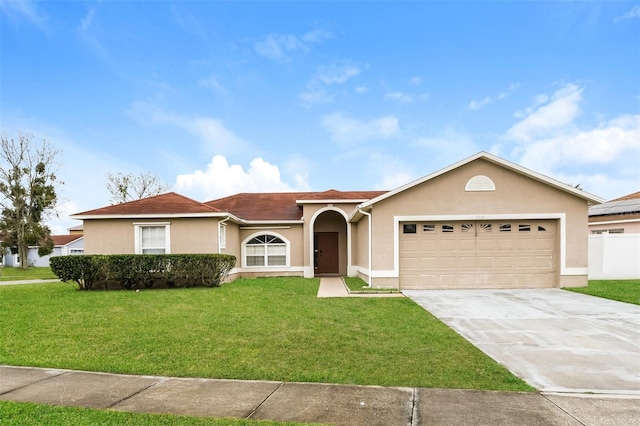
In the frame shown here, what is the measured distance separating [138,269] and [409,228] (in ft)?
34.1

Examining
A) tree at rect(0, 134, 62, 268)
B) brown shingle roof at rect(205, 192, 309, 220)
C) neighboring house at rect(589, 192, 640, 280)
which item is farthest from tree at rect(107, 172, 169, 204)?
neighboring house at rect(589, 192, 640, 280)

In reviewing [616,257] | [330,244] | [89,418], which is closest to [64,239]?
[330,244]

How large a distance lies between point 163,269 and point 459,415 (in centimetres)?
1306

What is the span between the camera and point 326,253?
20797 mm

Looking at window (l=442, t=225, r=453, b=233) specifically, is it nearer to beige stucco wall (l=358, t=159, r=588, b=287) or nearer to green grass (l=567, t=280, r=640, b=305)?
beige stucco wall (l=358, t=159, r=588, b=287)

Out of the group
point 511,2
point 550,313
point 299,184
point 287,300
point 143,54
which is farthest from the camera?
point 299,184

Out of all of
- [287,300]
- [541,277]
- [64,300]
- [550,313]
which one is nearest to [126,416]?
[287,300]

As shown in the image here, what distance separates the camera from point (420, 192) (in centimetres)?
1370

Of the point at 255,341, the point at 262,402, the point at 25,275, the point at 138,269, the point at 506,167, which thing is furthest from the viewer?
the point at 25,275

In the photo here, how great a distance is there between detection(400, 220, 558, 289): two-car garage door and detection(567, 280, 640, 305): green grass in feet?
4.19

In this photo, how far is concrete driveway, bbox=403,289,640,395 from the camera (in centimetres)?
502

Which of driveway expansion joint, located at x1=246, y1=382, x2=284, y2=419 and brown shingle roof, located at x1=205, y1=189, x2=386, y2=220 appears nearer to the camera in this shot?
driveway expansion joint, located at x1=246, y1=382, x2=284, y2=419

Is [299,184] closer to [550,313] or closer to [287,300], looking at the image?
[287,300]

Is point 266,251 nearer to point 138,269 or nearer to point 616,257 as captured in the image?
point 138,269
